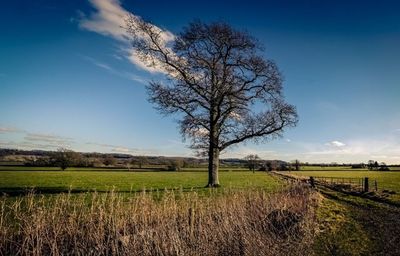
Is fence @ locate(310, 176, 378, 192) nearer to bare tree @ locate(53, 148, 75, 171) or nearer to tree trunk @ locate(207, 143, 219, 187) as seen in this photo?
tree trunk @ locate(207, 143, 219, 187)

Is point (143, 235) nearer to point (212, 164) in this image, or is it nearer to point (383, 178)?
point (212, 164)

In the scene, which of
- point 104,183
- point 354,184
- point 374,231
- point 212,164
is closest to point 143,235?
point 374,231

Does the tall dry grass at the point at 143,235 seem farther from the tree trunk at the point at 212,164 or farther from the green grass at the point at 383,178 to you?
the green grass at the point at 383,178

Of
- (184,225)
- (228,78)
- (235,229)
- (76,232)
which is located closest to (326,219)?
Result: (235,229)

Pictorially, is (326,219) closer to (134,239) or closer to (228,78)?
(134,239)

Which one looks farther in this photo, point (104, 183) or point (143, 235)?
point (104, 183)

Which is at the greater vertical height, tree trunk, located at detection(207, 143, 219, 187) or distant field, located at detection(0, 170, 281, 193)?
tree trunk, located at detection(207, 143, 219, 187)

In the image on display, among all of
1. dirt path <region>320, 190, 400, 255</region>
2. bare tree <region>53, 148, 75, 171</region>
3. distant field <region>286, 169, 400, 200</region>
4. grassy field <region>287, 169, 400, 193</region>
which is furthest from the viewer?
bare tree <region>53, 148, 75, 171</region>

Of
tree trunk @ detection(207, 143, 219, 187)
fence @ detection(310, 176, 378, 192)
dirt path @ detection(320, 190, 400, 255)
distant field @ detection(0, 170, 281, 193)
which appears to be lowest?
dirt path @ detection(320, 190, 400, 255)

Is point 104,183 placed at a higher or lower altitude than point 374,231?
higher

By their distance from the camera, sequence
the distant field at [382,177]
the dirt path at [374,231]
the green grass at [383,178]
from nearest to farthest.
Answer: the dirt path at [374,231] → the green grass at [383,178] → the distant field at [382,177]

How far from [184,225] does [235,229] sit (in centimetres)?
165

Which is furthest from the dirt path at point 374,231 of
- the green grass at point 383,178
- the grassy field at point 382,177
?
the grassy field at point 382,177

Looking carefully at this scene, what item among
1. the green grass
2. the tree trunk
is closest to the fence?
the green grass
